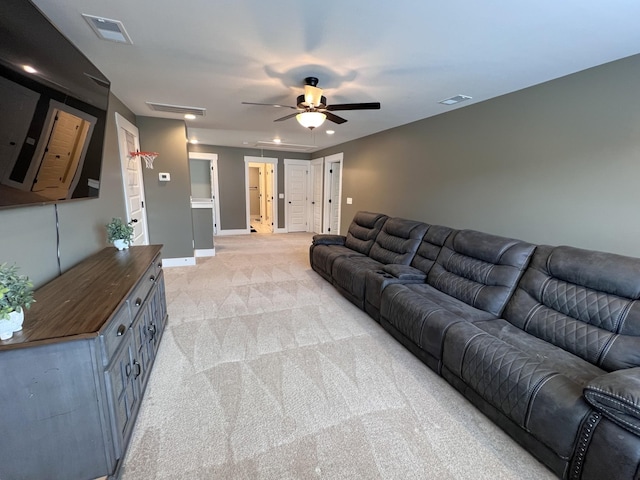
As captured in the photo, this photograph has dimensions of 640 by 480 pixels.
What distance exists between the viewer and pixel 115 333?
142cm

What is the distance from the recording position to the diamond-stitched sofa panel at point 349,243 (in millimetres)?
4188

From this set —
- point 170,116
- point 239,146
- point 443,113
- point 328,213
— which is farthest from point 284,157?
point 443,113

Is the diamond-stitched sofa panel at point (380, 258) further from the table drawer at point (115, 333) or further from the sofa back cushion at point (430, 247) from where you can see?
the table drawer at point (115, 333)

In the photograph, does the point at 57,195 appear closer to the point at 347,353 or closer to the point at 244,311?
the point at 244,311

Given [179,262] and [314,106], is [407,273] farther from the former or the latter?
[179,262]

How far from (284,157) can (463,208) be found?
5.65 meters

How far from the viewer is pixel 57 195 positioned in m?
1.79

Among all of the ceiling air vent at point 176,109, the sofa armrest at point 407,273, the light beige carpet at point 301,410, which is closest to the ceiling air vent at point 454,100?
the sofa armrest at point 407,273

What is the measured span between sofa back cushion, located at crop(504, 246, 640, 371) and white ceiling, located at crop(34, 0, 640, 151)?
150 cm

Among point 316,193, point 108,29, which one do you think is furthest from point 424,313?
point 316,193

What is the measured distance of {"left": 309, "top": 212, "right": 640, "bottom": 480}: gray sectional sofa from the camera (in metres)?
1.27

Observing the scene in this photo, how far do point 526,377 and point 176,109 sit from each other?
4.52 m

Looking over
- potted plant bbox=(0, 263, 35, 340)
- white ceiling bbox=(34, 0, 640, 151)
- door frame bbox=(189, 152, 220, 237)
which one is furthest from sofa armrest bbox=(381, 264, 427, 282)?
door frame bbox=(189, 152, 220, 237)

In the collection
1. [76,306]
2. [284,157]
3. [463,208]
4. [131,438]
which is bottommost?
[131,438]
